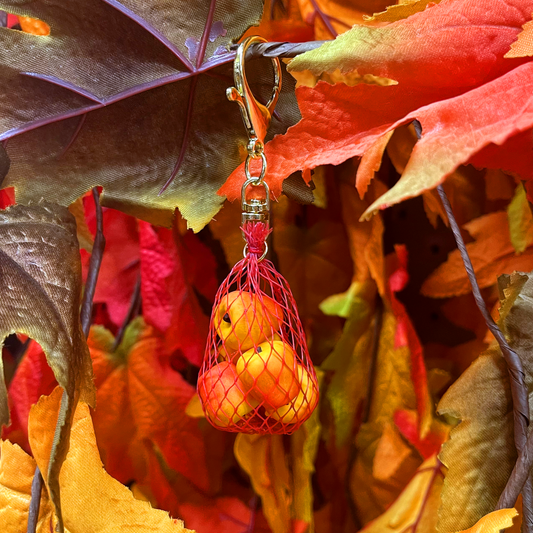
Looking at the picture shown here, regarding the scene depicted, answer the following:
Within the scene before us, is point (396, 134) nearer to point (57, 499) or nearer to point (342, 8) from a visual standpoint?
point (342, 8)

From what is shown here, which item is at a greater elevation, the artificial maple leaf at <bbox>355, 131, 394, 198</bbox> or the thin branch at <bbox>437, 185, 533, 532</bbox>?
the artificial maple leaf at <bbox>355, 131, 394, 198</bbox>

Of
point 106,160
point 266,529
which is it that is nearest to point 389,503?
point 266,529

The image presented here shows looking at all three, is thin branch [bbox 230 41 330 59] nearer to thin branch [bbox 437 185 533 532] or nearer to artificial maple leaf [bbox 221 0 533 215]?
artificial maple leaf [bbox 221 0 533 215]

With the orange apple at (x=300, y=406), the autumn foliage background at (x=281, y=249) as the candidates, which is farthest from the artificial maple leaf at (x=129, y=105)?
the orange apple at (x=300, y=406)

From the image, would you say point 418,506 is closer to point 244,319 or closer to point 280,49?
point 244,319

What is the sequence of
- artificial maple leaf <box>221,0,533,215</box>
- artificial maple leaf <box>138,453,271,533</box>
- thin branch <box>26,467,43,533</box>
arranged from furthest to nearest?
artificial maple leaf <box>138,453,271,533</box>
thin branch <box>26,467,43,533</box>
artificial maple leaf <box>221,0,533,215</box>

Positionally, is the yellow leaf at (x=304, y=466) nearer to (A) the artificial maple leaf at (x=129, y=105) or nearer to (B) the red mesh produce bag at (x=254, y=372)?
(B) the red mesh produce bag at (x=254, y=372)

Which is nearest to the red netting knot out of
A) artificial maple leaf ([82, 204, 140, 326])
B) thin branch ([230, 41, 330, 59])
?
thin branch ([230, 41, 330, 59])
